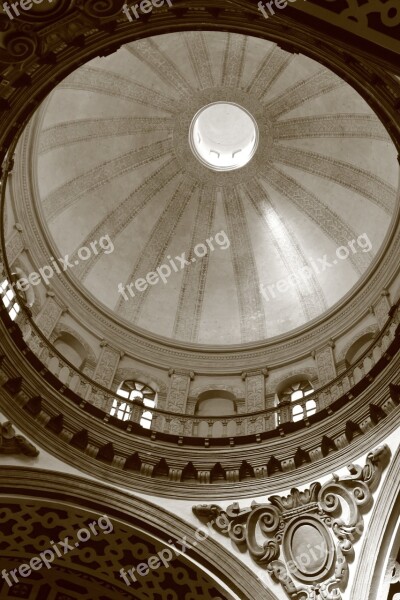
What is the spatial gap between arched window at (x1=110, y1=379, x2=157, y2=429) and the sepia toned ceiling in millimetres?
2636

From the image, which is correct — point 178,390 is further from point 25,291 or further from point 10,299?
point 10,299

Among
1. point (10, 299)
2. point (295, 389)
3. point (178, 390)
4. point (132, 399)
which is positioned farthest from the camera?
point (178, 390)

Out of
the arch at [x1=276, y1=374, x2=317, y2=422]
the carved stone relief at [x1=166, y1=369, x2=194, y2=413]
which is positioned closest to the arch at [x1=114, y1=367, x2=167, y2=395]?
the carved stone relief at [x1=166, y1=369, x2=194, y2=413]

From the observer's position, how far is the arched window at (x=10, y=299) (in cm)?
1658

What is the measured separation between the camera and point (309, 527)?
1387 cm

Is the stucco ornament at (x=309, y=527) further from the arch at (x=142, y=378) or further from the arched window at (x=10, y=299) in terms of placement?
the arched window at (x=10, y=299)

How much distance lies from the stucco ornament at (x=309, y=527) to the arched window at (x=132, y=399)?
3.50 metres

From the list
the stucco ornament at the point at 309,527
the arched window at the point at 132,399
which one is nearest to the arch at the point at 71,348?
the arched window at the point at 132,399

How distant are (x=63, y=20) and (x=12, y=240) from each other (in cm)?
904

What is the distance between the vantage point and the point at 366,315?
1927cm

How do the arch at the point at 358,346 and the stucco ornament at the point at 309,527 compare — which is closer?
the stucco ornament at the point at 309,527

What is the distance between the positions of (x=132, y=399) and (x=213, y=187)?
959 centimetres

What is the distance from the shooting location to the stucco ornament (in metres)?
13.1

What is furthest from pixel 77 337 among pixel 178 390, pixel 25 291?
pixel 178 390
